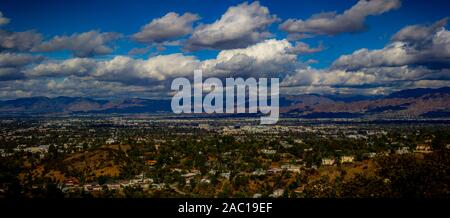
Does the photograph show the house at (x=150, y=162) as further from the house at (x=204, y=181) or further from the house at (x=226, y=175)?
the house at (x=204, y=181)

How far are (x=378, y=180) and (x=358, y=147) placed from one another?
347 feet

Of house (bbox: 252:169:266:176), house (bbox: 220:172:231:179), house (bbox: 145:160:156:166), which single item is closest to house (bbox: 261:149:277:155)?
house (bbox: 252:169:266:176)

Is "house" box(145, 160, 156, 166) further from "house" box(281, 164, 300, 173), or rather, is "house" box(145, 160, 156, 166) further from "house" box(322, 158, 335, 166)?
"house" box(322, 158, 335, 166)

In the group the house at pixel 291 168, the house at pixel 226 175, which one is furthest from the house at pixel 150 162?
the house at pixel 291 168

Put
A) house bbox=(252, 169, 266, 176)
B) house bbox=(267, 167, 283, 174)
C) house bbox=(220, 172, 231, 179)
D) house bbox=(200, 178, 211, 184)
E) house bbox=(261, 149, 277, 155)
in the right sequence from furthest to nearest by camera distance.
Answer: house bbox=(261, 149, 277, 155) → house bbox=(267, 167, 283, 174) → house bbox=(220, 172, 231, 179) → house bbox=(252, 169, 266, 176) → house bbox=(200, 178, 211, 184)

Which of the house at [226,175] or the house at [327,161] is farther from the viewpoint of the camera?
the house at [327,161]

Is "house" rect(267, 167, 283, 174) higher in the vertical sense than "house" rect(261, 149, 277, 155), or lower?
lower

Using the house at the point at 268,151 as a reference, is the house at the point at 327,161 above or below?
below

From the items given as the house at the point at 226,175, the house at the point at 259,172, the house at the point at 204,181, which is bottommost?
the house at the point at 204,181

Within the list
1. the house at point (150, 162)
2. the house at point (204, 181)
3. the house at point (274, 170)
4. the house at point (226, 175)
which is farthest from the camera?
the house at point (150, 162)
